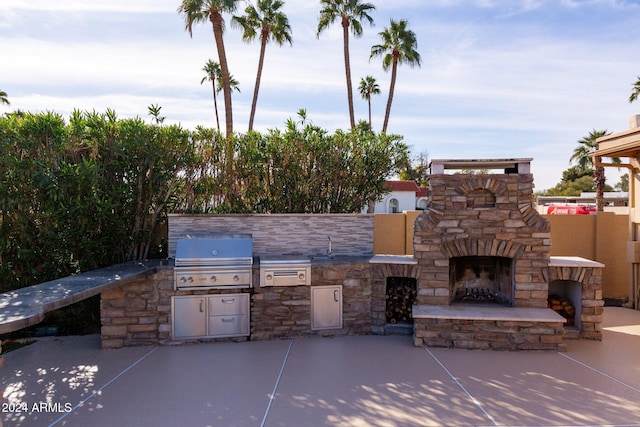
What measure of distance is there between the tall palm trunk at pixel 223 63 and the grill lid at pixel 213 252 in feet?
22.3

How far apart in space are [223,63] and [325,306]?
9141mm

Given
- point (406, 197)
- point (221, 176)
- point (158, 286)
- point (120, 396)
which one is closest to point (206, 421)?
point (120, 396)

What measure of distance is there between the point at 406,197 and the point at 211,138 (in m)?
15.3

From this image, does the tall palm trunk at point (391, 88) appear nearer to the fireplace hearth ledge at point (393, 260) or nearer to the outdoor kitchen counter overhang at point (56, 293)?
the fireplace hearth ledge at point (393, 260)

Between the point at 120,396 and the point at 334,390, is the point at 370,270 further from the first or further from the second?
the point at 120,396

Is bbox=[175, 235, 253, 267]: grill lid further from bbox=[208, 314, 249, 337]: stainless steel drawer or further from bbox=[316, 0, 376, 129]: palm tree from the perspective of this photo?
bbox=[316, 0, 376, 129]: palm tree

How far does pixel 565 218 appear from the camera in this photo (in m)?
8.19

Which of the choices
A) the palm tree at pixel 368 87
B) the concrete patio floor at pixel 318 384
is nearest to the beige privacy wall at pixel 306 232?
the concrete patio floor at pixel 318 384

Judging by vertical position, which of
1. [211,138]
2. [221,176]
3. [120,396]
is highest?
[211,138]

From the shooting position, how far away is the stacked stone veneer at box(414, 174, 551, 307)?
18.3 feet

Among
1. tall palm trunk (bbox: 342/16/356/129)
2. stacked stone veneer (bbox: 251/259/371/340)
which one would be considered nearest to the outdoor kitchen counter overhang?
stacked stone veneer (bbox: 251/259/371/340)

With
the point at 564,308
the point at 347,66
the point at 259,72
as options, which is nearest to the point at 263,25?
the point at 259,72

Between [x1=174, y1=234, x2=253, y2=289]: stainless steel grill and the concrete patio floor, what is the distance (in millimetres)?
861

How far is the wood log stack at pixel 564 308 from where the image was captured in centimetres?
589
